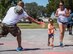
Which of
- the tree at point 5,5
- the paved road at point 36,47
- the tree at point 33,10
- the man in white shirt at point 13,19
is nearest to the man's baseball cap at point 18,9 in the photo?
the man in white shirt at point 13,19

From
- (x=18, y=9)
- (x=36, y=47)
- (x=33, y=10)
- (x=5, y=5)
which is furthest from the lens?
(x=33, y=10)

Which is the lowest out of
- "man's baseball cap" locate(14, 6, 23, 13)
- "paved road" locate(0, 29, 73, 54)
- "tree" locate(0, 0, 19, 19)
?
"paved road" locate(0, 29, 73, 54)

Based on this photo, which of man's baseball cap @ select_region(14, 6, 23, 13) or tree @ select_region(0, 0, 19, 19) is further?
tree @ select_region(0, 0, 19, 19)

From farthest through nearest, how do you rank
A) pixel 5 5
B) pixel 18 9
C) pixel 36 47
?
pixel 5 5, pixel 36 47, pixel 18 9

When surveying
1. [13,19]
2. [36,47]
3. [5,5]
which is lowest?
[36,47]

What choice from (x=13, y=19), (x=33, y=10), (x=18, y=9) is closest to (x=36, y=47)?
(x=13, y=19)

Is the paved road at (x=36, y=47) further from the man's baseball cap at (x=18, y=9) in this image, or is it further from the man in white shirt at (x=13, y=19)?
the man's baseball cap at (x=18, y=9)

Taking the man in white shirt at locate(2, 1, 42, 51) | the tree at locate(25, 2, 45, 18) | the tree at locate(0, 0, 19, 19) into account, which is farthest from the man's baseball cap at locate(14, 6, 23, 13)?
the tree at locate(25, 2, 45, 18)

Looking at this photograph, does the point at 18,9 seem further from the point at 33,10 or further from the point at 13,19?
the point at 33,10

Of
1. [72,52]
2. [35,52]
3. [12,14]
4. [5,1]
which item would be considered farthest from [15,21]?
[5,1]

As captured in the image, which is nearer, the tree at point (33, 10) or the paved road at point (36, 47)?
the paved road at point (36, 47)

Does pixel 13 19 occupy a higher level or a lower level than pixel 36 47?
higher

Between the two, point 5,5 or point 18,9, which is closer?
point 18,9

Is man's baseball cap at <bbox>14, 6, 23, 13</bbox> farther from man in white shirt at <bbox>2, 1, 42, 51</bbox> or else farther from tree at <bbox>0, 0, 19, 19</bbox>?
tree at <bbox>0, 0, 19, 19</bbox>
